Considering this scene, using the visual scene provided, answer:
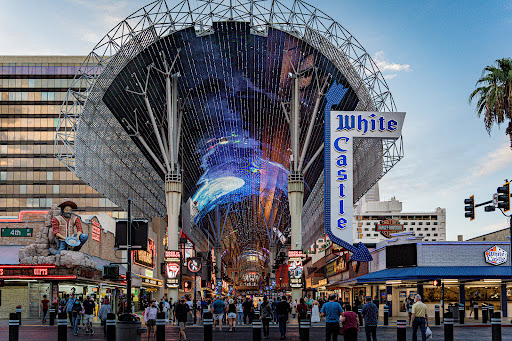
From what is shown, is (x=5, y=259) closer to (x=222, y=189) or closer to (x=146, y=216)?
(x=146, y=216)

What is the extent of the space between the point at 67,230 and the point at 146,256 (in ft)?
69.0

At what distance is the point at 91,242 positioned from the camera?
45375mm

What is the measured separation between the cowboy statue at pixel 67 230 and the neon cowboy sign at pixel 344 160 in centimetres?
1639

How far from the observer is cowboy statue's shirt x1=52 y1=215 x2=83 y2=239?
4012cm

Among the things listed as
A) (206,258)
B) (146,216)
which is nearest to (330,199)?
(146,216)

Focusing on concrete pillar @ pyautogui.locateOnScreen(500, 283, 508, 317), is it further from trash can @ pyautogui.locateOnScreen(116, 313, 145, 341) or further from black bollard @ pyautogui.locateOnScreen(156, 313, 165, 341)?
trash can @ pyautogui.locateOnScreen(116, 313, 145, 341)

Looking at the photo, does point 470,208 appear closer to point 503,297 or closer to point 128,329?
point 128,329

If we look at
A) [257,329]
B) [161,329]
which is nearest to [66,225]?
[161,329]

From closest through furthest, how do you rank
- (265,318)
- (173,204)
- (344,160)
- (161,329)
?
(161,329) → (265,318) → (344,160) → (173,204)

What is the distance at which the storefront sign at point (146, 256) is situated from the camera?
5516 centimetres

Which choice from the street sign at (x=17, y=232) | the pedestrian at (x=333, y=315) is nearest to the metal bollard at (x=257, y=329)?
the pedestrian at (x=333, y=315)

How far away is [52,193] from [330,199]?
8410 cm

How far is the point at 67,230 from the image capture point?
40469 mm

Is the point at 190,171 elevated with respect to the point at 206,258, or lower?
elevated
